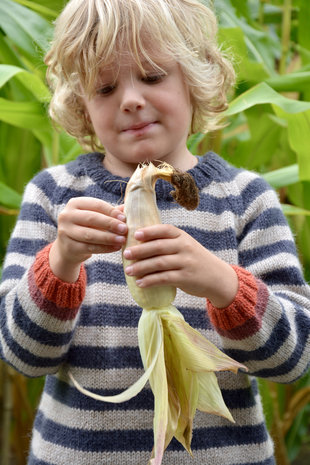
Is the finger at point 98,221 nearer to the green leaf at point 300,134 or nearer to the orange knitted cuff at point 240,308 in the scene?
the orange knitted cuff at point 240,308

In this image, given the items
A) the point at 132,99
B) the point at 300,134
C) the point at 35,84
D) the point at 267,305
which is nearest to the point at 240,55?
the point at 300,134

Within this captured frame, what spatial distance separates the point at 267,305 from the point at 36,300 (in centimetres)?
26

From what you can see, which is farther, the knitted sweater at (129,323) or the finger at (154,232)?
the knitted sweater at (129,323)

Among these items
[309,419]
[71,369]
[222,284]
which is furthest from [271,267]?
[309,419]

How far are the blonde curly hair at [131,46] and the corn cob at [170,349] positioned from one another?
0.62ft

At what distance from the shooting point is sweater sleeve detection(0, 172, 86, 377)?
675mm

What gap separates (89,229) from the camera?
1.94ft

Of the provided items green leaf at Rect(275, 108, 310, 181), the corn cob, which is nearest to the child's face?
the corn cob

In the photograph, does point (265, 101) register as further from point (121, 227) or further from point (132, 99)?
point (121, 227)

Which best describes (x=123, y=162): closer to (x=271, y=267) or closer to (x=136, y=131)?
(x=136, y=131)

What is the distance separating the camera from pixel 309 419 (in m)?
1.66

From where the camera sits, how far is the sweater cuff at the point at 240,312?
65 cm

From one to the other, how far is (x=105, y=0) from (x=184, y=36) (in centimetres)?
11

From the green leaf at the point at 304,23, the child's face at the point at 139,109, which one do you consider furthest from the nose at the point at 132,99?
the green leaf at the point at 304,23
